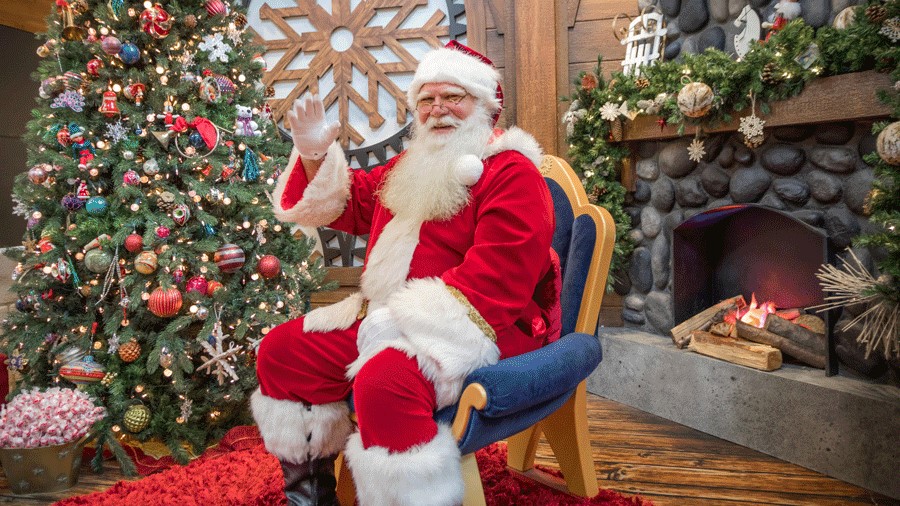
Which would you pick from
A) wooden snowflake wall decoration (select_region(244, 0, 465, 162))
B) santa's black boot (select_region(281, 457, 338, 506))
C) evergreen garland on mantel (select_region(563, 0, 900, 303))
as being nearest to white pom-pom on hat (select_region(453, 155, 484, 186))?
santa's black boot (select_region(281, 457, 338, 506))

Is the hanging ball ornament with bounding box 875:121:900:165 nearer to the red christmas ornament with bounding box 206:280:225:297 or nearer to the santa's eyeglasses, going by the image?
the santa's eyeglasses

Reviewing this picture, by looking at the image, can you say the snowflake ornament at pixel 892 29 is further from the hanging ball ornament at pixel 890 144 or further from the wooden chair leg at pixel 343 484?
the wooden chair leg at pixel 343 484

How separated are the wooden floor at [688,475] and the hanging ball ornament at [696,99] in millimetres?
1263

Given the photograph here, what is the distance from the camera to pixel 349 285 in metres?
4.04

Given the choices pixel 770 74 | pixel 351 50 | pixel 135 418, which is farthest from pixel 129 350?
pixel 770 74

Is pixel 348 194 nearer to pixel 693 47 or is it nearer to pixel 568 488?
pixel 568 488

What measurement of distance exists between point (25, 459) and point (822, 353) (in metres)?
2.74

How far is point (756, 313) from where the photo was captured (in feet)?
9.09

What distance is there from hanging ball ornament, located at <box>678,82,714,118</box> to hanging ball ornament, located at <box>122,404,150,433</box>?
2322 mm

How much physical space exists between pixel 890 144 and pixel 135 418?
2538mm

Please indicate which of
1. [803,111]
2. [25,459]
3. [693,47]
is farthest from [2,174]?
[803,111]

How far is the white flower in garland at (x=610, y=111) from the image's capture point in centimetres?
310

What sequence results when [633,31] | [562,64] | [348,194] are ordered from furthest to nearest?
[562,64], [633,31], [348,194]

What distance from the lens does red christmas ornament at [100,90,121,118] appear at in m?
2.44
